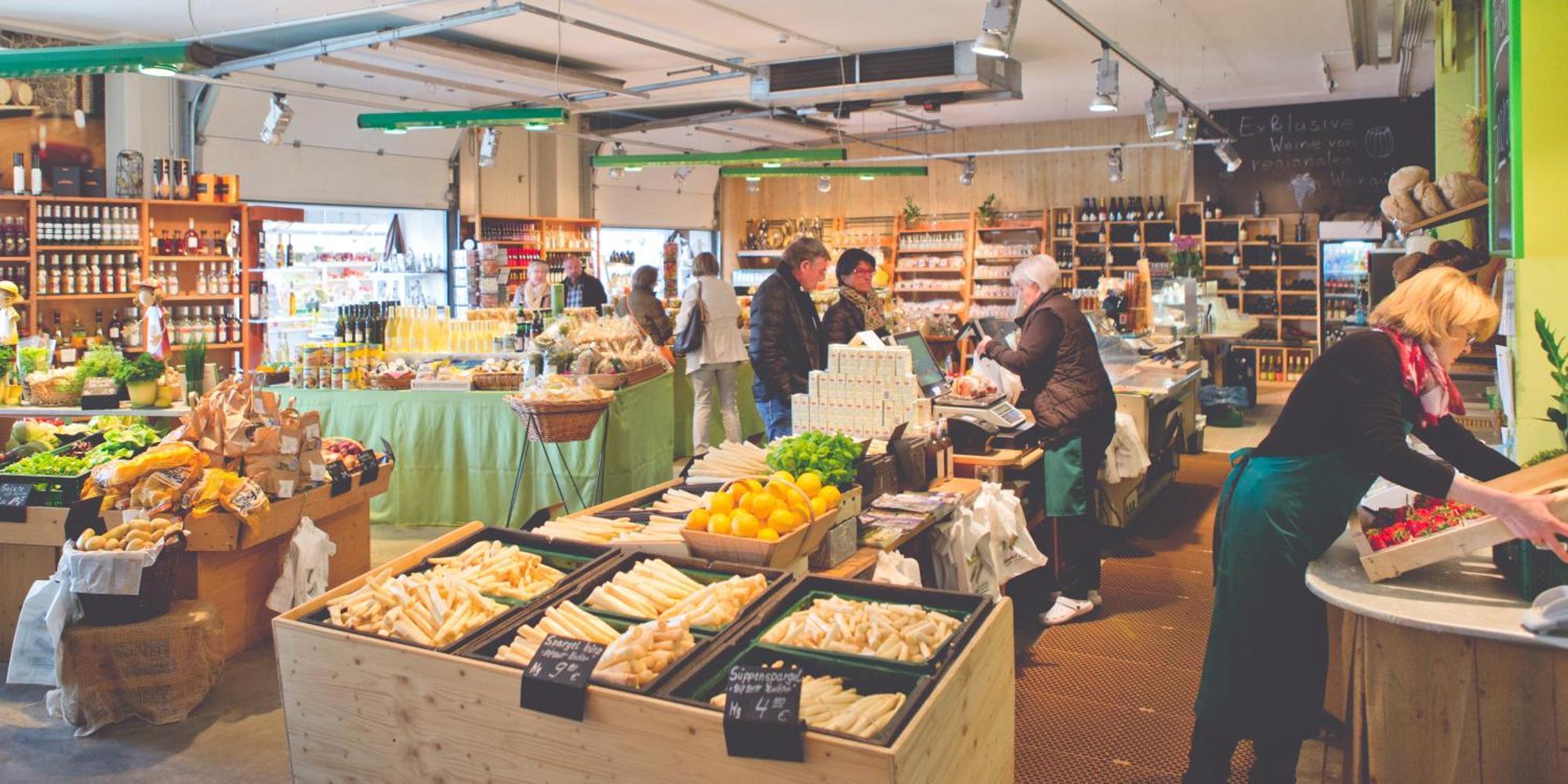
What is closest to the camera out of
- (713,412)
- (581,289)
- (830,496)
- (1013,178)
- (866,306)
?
(830,496)

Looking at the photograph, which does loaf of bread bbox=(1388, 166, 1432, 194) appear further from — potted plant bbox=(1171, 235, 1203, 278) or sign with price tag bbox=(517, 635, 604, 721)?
potted plant bbox=(1171, 235, 1203, 278)

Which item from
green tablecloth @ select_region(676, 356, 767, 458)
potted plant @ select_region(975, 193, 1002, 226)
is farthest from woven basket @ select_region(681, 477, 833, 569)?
potted plant @ select_region(975, 193, 1002, 226)

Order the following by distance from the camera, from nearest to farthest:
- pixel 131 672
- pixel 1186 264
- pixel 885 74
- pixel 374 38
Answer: pixel 131 672, pixel 374 38, pixel 885 74, pixel 1186 264

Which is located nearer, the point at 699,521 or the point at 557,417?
the point at 699,521

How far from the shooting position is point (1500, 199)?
335cm

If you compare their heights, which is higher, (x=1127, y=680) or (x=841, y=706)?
(x=841, y=706)

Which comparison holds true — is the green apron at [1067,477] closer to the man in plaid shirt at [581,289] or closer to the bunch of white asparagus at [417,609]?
the bunch of white asparagus at [417,609]

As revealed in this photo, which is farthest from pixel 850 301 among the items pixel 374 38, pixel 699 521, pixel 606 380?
pixel 374 38

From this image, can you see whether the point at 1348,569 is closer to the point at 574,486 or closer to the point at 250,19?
the point at 574,486

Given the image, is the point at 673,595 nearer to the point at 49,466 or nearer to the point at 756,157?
the point at 49,466

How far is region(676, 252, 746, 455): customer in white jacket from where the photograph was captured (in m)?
8.29

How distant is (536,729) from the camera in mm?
2307

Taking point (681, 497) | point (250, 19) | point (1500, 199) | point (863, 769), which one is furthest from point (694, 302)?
point (863, 769)

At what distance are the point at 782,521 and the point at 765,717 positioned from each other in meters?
1.12
